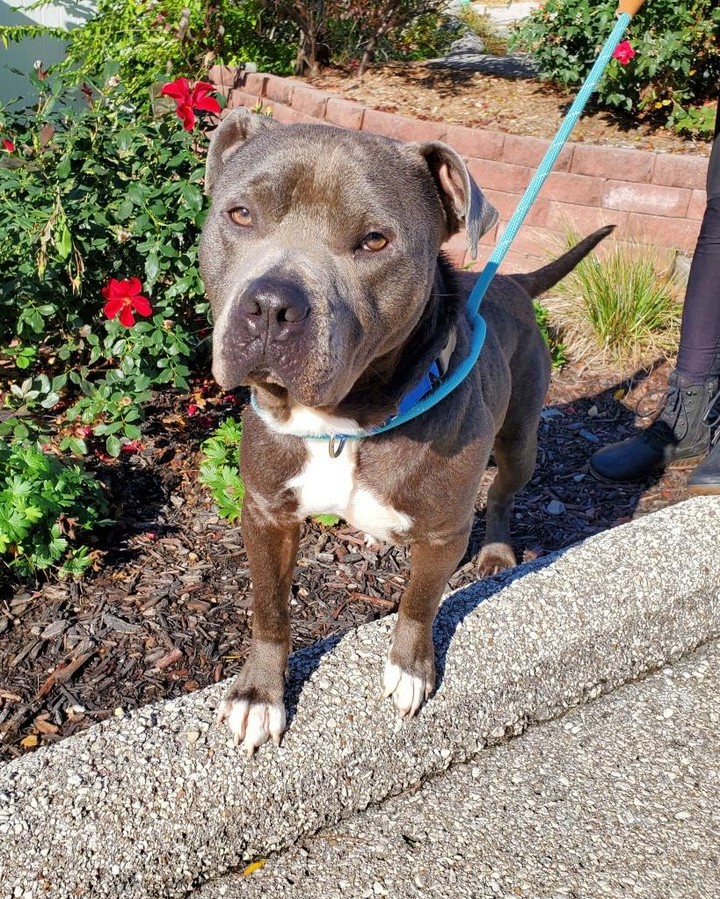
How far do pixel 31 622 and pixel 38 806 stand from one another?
0.99m

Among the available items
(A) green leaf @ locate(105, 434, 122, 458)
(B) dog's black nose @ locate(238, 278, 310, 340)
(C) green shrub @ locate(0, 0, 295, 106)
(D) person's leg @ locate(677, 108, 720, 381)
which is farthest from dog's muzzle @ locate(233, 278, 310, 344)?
(C) green shrub @ locate(0, 0, 295, 106)

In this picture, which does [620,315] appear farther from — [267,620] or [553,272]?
[267,620]

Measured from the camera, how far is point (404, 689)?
8.82 ft

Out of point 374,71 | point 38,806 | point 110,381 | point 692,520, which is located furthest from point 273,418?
point 374,71

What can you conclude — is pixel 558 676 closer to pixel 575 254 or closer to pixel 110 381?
pixel 575 254

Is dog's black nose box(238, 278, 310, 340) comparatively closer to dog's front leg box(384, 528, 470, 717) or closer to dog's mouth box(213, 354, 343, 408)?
dog's mouth box(213, 354, 343, 408)

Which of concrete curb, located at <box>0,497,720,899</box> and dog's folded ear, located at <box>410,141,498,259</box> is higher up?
dog's folded ear, located at <box>410,141,498,259</box>

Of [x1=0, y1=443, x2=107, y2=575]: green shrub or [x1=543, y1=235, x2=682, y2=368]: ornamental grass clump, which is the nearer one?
[x1=0, y1=443, x2=107, y2=575]: green shrub

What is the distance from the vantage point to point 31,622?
3137 mm

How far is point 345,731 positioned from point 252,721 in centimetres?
28

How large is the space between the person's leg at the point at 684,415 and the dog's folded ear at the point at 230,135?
2.46m

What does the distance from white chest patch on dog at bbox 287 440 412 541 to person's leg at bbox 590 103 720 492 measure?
2.16 m

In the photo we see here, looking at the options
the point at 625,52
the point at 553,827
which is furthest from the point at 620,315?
the point at 553,827

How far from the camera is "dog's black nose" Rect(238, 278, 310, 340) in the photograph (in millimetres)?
2051
